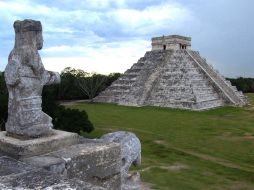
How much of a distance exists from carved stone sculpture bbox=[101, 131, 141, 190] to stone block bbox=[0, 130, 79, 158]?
26.9 inches

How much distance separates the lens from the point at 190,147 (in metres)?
17.0

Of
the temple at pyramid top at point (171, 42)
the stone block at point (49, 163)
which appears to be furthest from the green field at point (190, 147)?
the temple at pyramid top at point (171, 42)

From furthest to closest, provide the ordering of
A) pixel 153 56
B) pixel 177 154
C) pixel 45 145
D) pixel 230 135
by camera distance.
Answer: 1. pixel 153 56
2. pixel 230 135
3. pixel 177 154
4. pixel 45 145

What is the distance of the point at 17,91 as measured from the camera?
432 cm

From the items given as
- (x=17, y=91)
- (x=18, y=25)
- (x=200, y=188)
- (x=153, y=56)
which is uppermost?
(x=153, y=56)

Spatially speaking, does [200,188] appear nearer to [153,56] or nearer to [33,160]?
[33,160]

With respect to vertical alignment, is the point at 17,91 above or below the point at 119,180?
above

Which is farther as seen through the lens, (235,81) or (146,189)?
(235,81)

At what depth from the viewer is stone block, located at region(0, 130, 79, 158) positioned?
4.05 meters

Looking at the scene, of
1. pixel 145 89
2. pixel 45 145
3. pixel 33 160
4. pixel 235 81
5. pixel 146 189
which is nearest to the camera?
pixel 33 160

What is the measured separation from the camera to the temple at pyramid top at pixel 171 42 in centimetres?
4166

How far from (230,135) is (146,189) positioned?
425 inches

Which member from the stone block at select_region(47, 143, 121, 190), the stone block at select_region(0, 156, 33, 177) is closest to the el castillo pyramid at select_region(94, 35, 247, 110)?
the stone block at select_region(47, 143, 121, 190)

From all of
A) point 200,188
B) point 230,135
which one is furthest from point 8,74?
point 230,135
